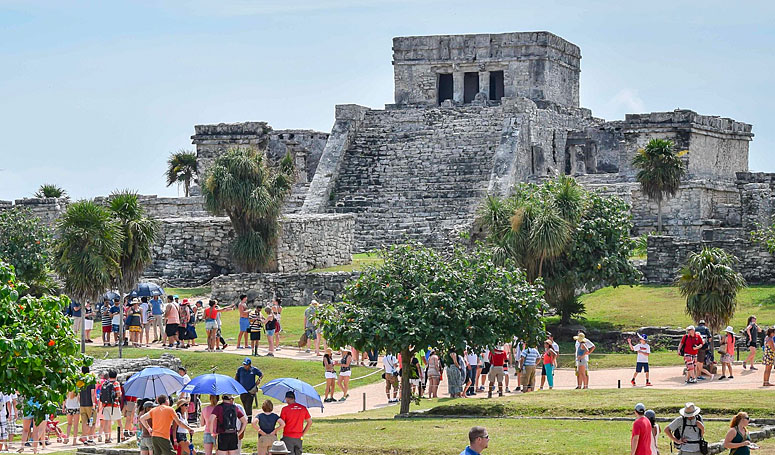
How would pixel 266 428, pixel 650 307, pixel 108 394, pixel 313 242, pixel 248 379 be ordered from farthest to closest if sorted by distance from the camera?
pixel 313 242 < pixel 650 307 < pixel 108 394 < pixel 248 379 < pixel 266 428

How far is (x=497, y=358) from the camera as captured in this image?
22016 millimetres

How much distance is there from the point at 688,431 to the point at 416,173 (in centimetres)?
2461

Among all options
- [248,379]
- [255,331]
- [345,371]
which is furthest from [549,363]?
[248,379]

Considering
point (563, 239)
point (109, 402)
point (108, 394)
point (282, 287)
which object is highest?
point (563, 239)

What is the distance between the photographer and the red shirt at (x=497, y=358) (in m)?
22.0

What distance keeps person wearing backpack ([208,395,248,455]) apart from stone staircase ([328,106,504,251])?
18.4 meters

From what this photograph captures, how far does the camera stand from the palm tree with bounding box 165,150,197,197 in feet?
160

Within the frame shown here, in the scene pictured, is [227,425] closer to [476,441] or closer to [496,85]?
[476,441]

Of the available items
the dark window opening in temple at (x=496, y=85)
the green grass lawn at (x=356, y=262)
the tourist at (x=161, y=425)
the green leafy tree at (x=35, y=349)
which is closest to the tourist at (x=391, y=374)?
the tourist at (x=161, y=425)

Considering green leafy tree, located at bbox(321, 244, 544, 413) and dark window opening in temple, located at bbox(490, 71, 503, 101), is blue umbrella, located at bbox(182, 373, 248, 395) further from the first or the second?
dark window opening in temple, located at bbox(490, 71, 503, 101)

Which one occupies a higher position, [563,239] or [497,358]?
[563,239]

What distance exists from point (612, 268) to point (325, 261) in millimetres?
8654

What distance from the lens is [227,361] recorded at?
24375 mm

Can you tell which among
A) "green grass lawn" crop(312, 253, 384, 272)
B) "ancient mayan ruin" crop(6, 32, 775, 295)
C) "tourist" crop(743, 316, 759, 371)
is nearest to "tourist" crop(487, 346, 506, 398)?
"tourist" crop(743, 316, 759, 371)
